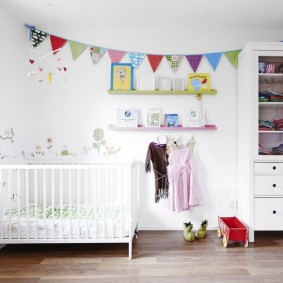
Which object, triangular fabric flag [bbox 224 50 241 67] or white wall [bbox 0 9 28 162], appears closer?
white wall [bbox 0 9 28 162]

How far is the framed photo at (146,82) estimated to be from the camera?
3006mm

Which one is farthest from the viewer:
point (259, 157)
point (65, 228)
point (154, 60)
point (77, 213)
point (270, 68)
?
→ point (154, 60)

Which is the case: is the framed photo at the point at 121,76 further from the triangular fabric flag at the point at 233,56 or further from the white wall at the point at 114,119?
the triangular fabric flag at the point at 233,56

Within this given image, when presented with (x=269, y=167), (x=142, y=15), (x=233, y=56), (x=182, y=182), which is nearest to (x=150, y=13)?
(x=142, y=15)

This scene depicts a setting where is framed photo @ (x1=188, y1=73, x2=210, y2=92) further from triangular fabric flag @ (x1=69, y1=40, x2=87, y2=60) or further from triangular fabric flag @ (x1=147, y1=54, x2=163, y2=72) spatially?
triangular fabric flag @ (x1=69, y1=40, x2=87, y2=60)

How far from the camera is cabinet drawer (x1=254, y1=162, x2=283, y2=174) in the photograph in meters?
2.68

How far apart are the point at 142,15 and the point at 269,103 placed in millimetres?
1545

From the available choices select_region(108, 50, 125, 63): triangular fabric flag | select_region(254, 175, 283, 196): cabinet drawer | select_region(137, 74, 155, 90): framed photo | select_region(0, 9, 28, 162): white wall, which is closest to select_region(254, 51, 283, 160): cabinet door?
select_region(254, 175, 283, 196): cabinet drawer

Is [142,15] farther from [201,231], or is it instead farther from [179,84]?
[201,231]

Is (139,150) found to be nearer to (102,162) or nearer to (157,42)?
(102,162)

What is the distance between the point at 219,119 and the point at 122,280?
6.34ft

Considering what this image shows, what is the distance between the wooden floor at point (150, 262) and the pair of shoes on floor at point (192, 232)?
0.20 ft

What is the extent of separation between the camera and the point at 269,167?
2.68 metres

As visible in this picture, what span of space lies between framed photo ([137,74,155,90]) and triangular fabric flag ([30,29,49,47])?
45.5 inches
